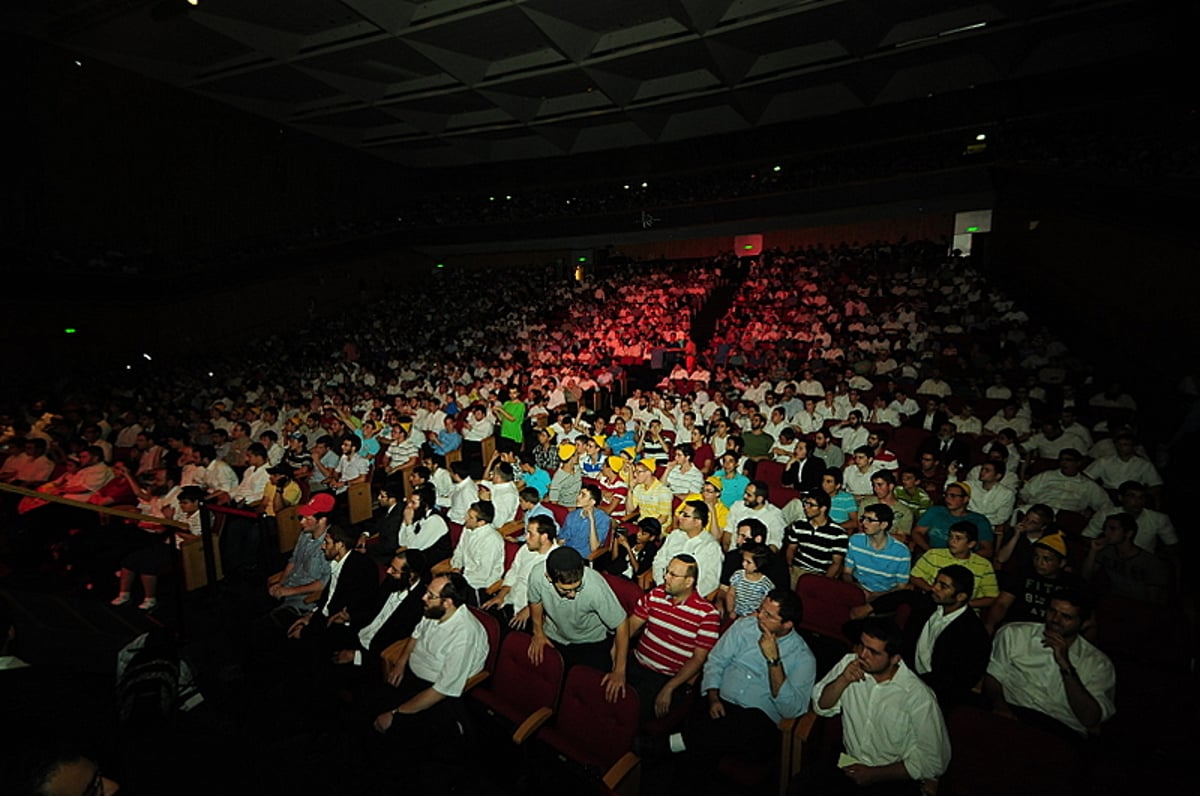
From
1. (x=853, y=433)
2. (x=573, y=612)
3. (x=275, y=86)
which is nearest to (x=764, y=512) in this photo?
(x=573, y=612)

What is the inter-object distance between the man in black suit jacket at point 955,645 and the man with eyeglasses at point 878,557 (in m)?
0.82

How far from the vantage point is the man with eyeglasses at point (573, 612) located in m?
3.42

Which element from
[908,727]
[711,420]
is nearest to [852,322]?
[711,420]

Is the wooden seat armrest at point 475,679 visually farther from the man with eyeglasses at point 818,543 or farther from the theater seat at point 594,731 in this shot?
the man with eyeglasses at point 818,543

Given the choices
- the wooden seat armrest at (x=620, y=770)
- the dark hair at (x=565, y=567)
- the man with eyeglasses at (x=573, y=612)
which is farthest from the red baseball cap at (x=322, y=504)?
the wooden seat armrest at (x=620, y=770)

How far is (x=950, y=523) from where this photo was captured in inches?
180

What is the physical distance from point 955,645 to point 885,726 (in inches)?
34.2

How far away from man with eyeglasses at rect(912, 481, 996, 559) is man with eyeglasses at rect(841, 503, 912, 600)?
2.13 ft

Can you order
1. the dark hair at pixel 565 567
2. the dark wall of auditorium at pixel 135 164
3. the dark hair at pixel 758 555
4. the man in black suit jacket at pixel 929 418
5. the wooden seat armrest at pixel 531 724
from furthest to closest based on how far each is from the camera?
the dark wall of auditorium at pixel 135 164
the man in black suit jacket at pixel 929 418
the dark hair at pixel 758 555
the dark hair at pixel 565 567
the wooden seat armrest at pixel 531 724

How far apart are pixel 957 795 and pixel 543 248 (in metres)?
23.1

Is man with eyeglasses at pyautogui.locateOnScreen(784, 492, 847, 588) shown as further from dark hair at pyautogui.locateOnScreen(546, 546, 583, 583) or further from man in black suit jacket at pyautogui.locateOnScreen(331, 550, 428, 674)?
man in black suit jacket at pyautogui.locateOnScreen(331, 550, 428, 674)

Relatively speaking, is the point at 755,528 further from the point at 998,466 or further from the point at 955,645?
the point at 998,466

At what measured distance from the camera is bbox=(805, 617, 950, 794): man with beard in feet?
8.25

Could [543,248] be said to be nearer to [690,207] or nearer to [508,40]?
[690,207]
